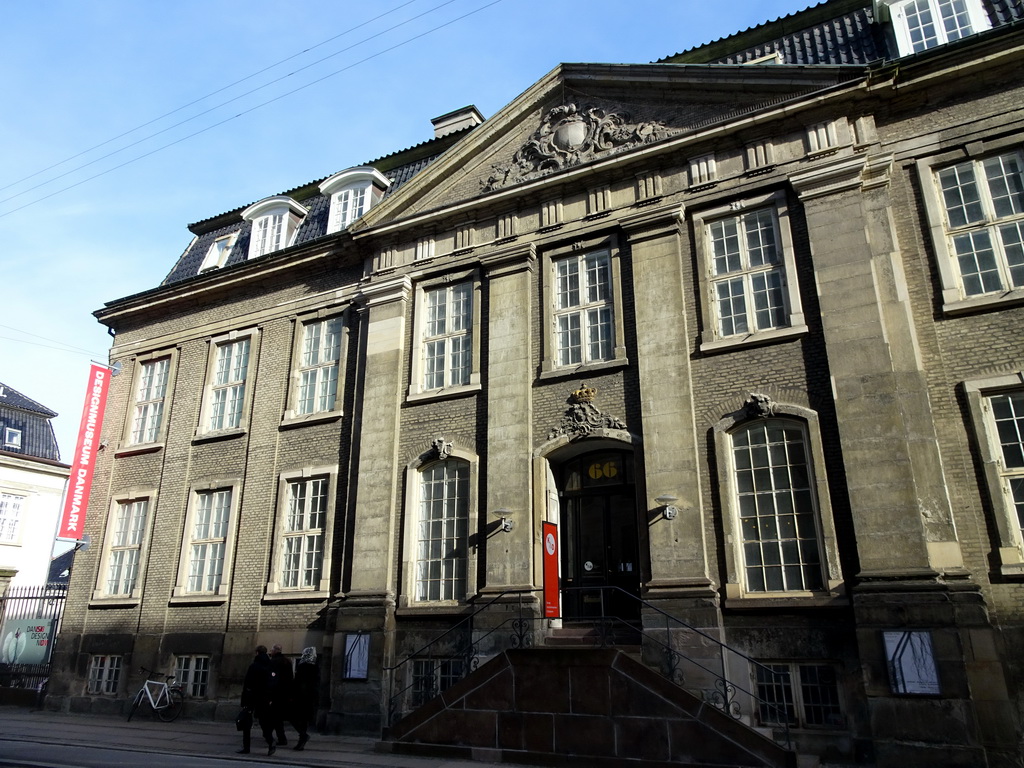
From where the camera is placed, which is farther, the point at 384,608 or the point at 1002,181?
the point at 384,608

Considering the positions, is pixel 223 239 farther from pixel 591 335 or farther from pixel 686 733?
pixel 686 733

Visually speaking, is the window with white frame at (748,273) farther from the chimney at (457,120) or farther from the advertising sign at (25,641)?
the advertising sign at (25,641)

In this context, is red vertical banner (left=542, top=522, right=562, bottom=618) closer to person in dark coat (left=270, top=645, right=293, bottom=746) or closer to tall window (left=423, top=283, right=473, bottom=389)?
tall window (left=423, top=283, right=473, bottom=389)

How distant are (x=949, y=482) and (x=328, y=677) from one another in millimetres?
12147

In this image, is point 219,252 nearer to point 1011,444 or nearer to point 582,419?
point 582,419

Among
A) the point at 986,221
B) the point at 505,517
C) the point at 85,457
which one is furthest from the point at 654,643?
the point at 85,457

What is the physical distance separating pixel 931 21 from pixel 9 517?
3921 centimetres

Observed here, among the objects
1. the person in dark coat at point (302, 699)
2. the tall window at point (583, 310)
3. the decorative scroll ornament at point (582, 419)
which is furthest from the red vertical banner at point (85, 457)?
the tall window at point (583, 310)

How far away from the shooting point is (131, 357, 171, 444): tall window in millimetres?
21719

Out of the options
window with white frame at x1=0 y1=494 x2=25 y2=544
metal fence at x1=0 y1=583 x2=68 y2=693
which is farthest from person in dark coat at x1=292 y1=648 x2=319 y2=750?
window with white frame at x1=0 y1=494 x2=25 y2=544

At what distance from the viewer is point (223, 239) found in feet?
77.3

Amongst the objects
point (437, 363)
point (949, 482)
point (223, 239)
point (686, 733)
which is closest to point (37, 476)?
point (223, 239)

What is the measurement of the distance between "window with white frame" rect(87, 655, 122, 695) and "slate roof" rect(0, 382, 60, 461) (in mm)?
20573

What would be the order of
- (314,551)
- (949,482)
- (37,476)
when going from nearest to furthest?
(949,482) → (314,551) → (37,476)
